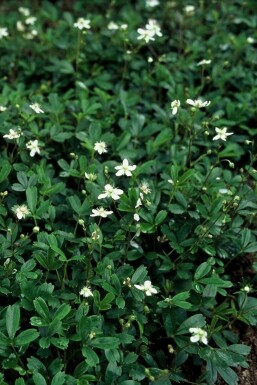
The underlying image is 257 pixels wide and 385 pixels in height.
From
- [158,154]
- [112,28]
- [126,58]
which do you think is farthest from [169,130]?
[112,28]

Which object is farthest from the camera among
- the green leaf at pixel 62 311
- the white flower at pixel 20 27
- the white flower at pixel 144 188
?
the white flower at pixel 20 27

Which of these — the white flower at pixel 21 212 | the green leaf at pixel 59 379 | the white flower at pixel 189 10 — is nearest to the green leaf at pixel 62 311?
the green leaf at pixel 59 379

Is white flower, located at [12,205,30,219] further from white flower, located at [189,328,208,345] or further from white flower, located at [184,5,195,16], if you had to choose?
white flower, located at [184,5,195,16]

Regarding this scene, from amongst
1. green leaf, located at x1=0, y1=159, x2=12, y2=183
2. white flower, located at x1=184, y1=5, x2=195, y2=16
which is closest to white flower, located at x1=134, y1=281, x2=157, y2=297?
green leaf, located at x1=0, y1=159, x2=12, y2=183

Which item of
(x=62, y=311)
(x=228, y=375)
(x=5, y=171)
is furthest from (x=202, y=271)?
(x=5, y=171)

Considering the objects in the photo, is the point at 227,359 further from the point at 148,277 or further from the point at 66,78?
the point at 66,78

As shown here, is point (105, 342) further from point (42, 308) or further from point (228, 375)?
point (228, 375)

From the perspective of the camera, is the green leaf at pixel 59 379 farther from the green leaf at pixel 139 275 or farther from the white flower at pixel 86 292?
the green leaf at pixel 139 275
